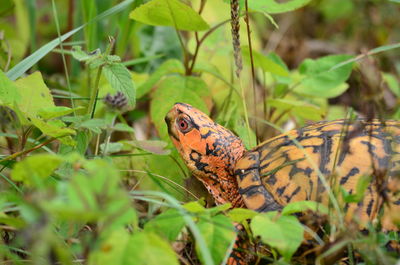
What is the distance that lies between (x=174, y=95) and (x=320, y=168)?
0.81 m

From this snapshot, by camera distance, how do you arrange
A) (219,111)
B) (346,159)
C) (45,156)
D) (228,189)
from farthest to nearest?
(219,111), (228,189), (346,159), (45,156)

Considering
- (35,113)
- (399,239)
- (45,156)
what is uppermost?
(45,156)

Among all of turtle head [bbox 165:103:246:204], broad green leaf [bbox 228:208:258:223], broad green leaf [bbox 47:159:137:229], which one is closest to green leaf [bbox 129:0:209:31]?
turtle head [bbox 165:103:246:204]

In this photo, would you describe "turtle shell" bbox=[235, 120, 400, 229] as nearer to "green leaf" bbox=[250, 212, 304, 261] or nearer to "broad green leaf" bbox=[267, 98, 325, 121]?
"green leaf" bbox=[250, 212, 304, 261]

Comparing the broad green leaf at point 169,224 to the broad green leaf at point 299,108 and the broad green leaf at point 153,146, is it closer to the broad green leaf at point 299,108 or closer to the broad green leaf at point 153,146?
the broad green leaf at point 153,146

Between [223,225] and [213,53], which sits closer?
[223,225]

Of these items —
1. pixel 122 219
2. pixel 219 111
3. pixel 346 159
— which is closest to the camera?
pixel 122 219

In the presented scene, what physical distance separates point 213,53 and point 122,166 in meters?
0.95

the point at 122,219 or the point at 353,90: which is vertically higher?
the point at 122,219

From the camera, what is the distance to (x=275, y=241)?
4.00 feet

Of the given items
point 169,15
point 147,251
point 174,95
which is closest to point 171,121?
point 174,95

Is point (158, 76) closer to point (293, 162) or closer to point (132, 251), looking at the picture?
point (293, 162)

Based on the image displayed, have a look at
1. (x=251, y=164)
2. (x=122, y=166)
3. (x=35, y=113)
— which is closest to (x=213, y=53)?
(x=122, y=166)

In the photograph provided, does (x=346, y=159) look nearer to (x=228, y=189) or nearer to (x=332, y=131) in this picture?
(x=332, y=131)
